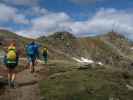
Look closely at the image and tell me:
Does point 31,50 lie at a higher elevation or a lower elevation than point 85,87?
higher

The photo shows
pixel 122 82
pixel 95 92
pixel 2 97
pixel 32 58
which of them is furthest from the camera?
pixel 32 58

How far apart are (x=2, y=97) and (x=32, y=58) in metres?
10.7

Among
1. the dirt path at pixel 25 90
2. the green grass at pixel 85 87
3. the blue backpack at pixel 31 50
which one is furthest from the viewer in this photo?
the blue backpack at pixel 31 50

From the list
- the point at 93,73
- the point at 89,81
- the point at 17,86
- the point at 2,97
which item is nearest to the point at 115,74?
the point at 93,73

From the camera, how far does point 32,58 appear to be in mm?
36500

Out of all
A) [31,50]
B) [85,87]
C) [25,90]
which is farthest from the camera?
[31,50]

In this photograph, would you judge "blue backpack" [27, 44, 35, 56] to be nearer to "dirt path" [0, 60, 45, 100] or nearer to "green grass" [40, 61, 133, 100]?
"dirt path" [0, 60, 45, 100]

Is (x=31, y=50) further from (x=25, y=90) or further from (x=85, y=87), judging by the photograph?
(x=85, y=87)

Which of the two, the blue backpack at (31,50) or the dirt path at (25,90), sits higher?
the blue backpack at (31,50)

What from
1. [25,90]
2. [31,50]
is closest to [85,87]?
[25,90]

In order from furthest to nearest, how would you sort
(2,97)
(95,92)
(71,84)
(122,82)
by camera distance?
(122,82) < (71,84) < (95,92) < (2,97)

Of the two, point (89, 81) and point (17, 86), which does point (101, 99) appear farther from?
point (17, 86)

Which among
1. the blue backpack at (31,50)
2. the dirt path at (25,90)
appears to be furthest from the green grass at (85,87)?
the blue backpack at (31,50)

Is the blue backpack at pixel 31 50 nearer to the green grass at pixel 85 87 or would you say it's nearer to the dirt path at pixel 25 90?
the dirt path at pixel 25 90
